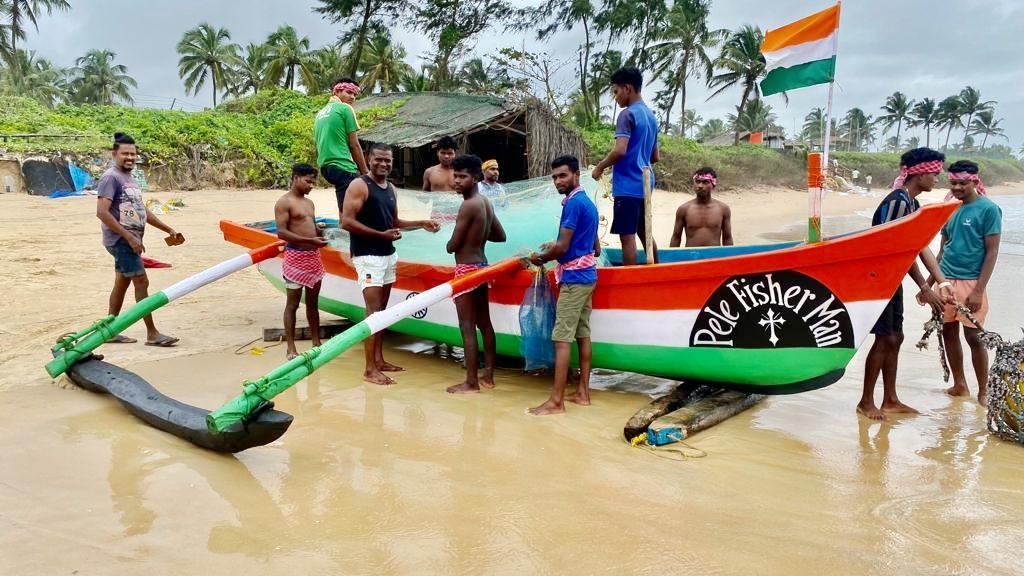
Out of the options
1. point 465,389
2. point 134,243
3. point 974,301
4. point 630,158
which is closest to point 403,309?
point 465,389

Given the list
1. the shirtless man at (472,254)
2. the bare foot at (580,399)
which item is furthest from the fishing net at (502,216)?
the bare foot at (580,399)

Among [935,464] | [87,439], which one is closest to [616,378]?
[935,464]

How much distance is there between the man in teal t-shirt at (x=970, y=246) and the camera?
14.1 feet

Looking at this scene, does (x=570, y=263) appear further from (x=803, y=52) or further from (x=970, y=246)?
(x=970, y=246)

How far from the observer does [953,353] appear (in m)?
4.83

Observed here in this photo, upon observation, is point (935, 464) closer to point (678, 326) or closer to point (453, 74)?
point (678, 326)

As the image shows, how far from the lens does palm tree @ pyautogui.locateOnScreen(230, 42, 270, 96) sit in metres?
37.5

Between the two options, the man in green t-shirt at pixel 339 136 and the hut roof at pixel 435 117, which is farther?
the hut roof at pixel 435 117

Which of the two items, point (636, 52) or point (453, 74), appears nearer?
point (453, 74)

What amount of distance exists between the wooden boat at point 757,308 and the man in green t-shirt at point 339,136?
69.5 inches

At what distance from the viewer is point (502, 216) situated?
17.4ft

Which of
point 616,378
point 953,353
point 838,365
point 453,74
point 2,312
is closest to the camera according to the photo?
point 838,365

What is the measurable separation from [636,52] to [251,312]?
29.6 metres

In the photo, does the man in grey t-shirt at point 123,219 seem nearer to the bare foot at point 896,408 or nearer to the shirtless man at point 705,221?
the shirtless man at point 705,221
